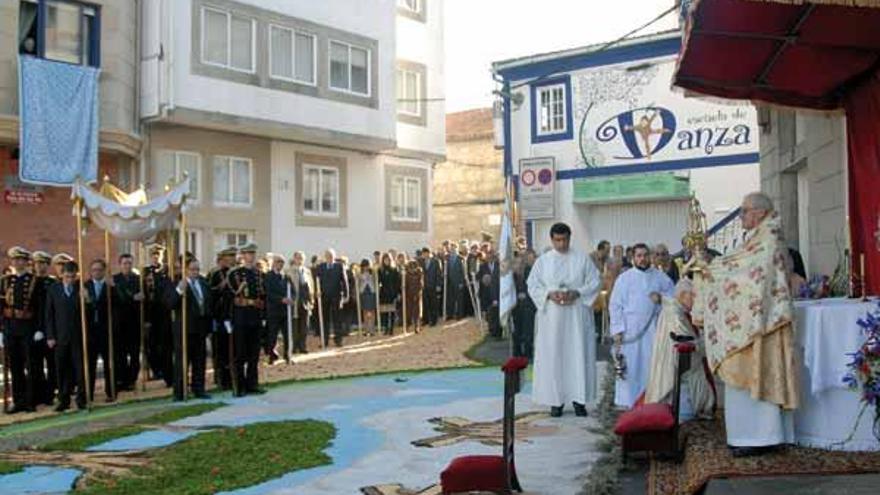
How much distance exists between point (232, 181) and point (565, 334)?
15.0m

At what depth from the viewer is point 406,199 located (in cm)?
2920

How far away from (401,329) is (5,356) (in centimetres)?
1121

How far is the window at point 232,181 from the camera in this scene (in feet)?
78.0

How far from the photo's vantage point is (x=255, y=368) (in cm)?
1343

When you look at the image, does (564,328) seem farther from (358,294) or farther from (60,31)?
(60,31)

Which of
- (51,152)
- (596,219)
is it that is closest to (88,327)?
(51,152)

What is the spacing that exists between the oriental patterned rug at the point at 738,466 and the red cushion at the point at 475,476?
1.05 metres

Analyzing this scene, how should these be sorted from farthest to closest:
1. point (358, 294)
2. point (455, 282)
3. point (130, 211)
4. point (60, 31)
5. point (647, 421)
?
1. point (455, 282)
2. point (358, 294)
3. point (60, 31)
4. point (130, 211)
5. point (647, 421)

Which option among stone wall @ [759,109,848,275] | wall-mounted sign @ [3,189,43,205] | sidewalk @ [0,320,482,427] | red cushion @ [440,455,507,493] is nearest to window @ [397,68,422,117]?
sidewalk @ [0,320,482,427]

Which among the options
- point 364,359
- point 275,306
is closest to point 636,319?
point 364,359

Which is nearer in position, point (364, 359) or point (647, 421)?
point (647, 421)

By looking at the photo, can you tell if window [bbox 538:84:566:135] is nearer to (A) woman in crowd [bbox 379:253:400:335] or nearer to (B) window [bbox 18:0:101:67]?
(A) woman in crowd [bbox 379:253:400:335]

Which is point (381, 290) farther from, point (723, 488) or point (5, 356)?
point (723, 488)

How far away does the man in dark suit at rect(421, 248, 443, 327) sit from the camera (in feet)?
76.9
